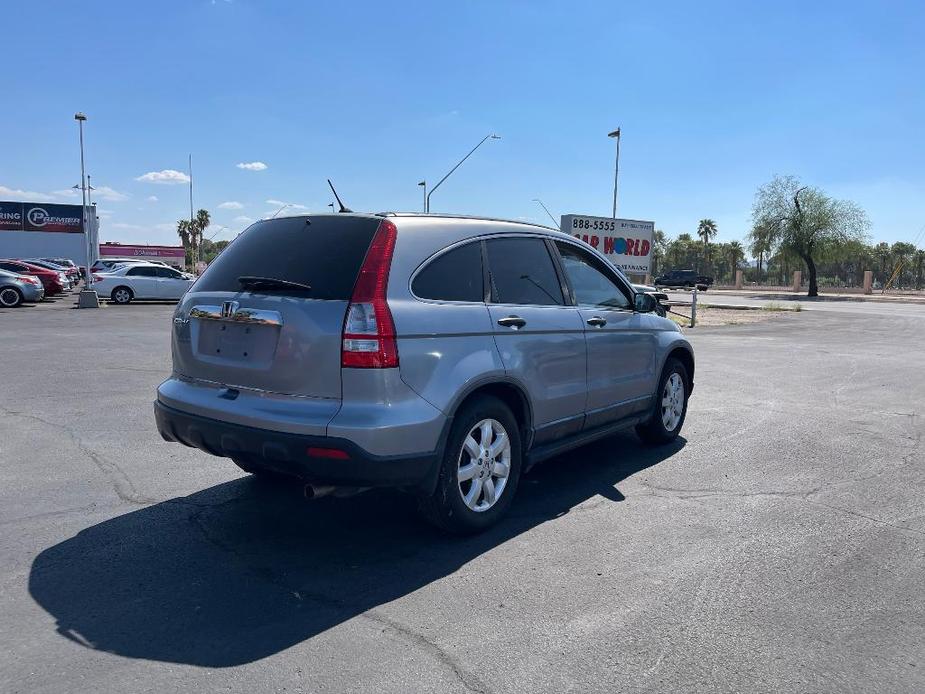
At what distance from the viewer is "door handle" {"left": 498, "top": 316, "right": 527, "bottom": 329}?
428 centimetres

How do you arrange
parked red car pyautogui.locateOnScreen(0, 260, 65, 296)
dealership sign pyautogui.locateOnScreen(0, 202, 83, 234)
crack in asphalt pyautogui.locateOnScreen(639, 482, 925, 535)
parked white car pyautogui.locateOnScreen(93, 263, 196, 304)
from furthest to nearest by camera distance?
dealership sign pyautogui.locateOnScreen(0, 202, 83, 234) → parked red car pyautogui.locateOnScreen(0, 260, 65, 296) → parked white car pyautogui.locateOnScreen(93, 263, 196, 304) → crack in asphalt pyautogui.locateOnScreen(639, 482, 925, 535)

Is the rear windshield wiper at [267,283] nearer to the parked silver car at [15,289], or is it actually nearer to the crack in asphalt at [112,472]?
the crack in asphalt at [112,472]

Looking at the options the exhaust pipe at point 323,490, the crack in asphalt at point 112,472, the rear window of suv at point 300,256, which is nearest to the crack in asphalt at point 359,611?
the exhaust pipe at point 323,490

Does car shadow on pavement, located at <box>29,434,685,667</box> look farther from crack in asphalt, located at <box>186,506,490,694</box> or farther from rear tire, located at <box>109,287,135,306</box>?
rear tire, located at <box>109,287,135,306</box>

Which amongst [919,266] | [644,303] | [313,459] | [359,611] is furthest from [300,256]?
[919,266]

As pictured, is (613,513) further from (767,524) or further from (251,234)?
(251,234)

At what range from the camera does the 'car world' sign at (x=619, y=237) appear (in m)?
22.7

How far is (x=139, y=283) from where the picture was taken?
26.9 metres

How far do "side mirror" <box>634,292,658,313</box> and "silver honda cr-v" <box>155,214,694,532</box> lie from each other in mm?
1100

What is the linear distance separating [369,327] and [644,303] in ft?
10.3

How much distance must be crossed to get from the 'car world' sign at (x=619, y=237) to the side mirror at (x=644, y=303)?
55.4ft

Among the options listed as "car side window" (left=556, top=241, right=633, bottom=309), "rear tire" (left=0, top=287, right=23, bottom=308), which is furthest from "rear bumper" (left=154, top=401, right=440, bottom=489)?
"rear tire" (left=0, top=287, right=23, bottom=308)

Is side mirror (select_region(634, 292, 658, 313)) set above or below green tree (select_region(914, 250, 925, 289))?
below

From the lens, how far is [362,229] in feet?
12.9
